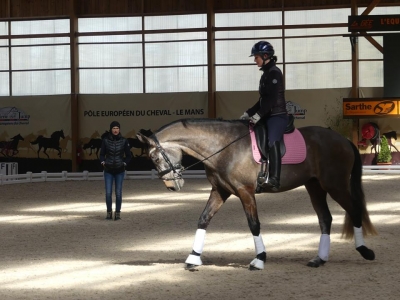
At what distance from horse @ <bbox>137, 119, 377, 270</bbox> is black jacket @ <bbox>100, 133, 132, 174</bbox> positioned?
5.29m

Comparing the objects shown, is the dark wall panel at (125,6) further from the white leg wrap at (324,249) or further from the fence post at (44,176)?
the white leg wrap at (324,249)

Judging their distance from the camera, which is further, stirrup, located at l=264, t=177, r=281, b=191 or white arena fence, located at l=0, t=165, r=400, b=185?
white arena fence, located at l=0, t=165, r=400, b=185

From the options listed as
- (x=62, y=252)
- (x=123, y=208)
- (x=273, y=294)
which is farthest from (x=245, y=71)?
(x=273, y=294)

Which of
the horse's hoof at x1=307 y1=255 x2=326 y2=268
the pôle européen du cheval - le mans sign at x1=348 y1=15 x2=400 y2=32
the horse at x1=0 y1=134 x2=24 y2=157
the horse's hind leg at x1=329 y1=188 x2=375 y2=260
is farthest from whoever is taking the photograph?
the horse at x1=0 y1=134 x2=24 y2=157

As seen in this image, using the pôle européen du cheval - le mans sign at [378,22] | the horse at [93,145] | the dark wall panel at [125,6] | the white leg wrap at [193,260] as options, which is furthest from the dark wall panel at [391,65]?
the white leg wrap at [193,260]

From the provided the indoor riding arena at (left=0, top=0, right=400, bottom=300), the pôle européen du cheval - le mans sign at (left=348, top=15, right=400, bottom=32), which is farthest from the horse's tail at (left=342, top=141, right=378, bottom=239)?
the pôle européen du cheval - le mans sign at (left=348, top=15, right=400, bottom=32)

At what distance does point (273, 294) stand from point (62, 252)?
12.2 ft

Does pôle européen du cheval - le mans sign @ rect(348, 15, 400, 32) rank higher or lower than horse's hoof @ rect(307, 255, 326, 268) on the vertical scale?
higher

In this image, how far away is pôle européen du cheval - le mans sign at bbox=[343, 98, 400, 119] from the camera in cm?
2852

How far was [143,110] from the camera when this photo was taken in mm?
31172

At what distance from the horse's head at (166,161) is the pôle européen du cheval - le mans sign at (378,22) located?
19737 millimetres

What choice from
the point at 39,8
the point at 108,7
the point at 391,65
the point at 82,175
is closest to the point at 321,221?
the point at 82,175

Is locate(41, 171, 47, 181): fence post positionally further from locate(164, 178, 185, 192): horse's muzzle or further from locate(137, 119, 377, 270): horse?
locate(164, 178, 185, 192): horse's muzzle

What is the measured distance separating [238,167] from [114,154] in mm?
5671
